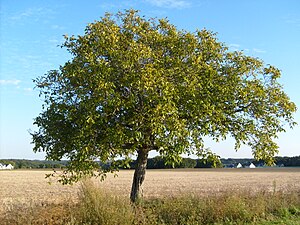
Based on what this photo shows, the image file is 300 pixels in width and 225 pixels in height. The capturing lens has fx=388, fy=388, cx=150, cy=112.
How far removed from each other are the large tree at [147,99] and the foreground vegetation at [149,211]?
1951 millimetres

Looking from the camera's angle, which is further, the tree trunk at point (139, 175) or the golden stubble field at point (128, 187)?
the golden stubble field at point (128, 187)

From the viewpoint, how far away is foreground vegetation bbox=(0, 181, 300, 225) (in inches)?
447

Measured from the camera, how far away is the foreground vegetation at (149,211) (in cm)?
1135

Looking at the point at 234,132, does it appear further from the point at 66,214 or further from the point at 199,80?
the point at 66,214

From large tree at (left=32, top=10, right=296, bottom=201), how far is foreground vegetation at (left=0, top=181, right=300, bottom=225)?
1.95 metres

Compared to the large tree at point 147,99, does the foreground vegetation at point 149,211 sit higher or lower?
lower

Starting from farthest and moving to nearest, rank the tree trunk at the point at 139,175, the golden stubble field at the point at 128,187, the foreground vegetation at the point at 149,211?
the golden stubble field at the point at 128,187
the tree trunk at the point at 139,175
the foreground vegetation at the point at 149,211

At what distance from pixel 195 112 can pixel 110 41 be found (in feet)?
13.9

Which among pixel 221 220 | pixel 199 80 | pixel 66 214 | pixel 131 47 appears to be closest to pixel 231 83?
pixel 199 80

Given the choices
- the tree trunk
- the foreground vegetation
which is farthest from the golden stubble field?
the foreground vegetation

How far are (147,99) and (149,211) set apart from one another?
3.87m

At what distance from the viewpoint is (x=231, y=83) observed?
16.1m

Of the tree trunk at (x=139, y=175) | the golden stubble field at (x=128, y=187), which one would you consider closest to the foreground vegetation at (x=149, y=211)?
the golden stubble field at (x=128, y=187)

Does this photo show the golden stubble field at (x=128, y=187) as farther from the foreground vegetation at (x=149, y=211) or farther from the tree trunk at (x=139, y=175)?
the foreground vegetation at (x=149, y=211)
